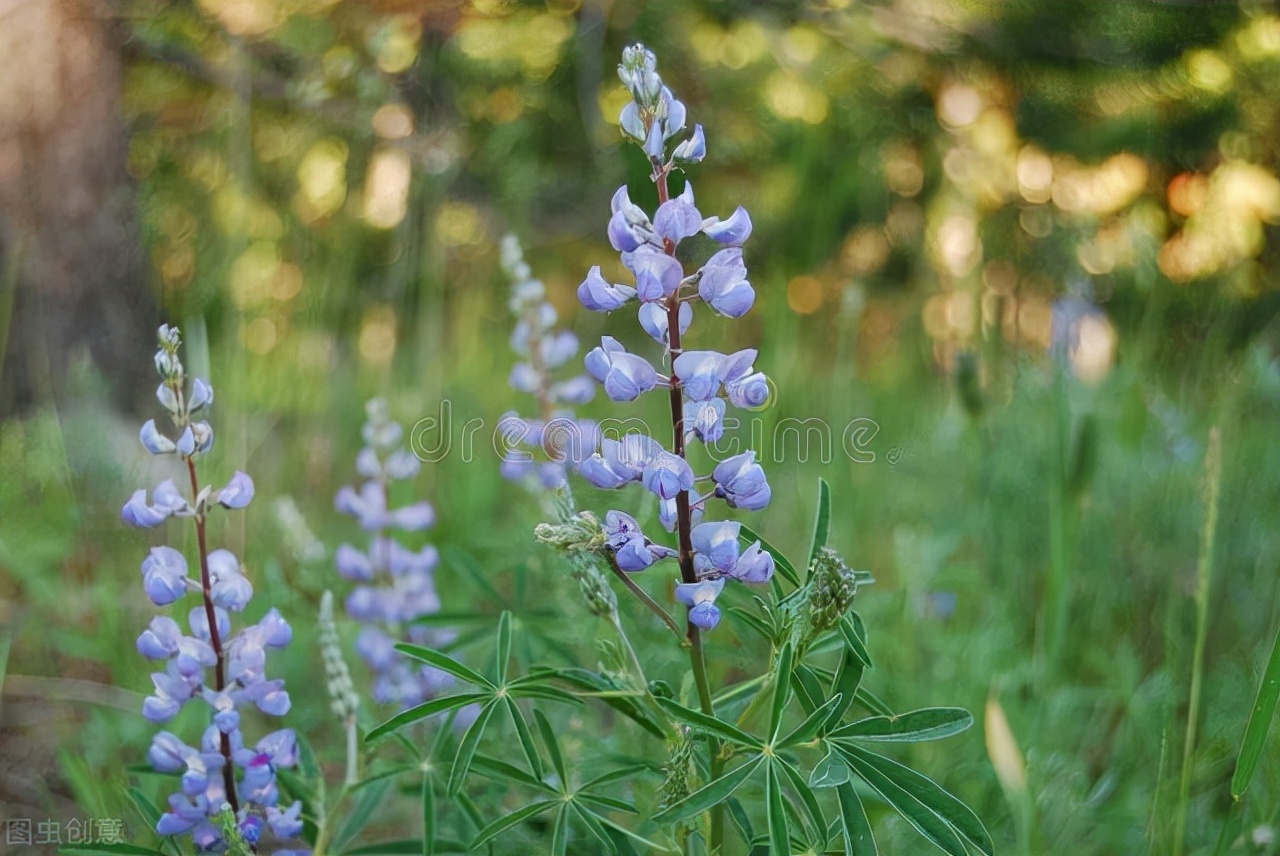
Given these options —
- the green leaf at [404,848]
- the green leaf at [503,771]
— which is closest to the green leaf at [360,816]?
the green leaf at [404,848]

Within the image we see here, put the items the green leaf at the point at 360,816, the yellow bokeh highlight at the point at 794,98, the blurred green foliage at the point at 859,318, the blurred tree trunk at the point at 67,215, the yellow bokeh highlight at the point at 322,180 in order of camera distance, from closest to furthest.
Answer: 1. the green leaf at the point at 360,816
2. the blurred green foliage at the point at 859,318
3. the blurred tree trunk at the point at 67,215
4. the yellow bokeh highlight at the point at 322,180
5. the yellow bokeh highlight at the point at 794,98

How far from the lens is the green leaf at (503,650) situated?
907 millimetres

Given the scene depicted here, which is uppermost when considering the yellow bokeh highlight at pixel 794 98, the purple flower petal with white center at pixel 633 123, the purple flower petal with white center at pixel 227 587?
the yellow bokeh highlight at pixel 794 98

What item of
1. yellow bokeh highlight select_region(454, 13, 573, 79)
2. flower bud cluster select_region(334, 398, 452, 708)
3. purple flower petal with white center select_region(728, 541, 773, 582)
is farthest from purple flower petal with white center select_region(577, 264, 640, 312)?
yellow bokeh highlight select_region(454, 13, 573, 79)

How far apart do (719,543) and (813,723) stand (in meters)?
0.16

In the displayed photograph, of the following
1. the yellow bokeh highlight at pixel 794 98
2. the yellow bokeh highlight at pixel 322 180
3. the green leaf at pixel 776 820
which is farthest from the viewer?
the yellow bokeh highlight at pixel 794 98

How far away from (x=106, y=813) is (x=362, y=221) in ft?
6.45

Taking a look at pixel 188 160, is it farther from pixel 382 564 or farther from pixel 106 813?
pixel 106 813

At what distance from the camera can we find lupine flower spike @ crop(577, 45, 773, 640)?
0.79 m

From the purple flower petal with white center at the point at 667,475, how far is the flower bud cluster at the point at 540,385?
0.66 m

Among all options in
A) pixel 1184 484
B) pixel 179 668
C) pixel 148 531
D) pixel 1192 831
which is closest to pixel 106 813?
pixel 179 668

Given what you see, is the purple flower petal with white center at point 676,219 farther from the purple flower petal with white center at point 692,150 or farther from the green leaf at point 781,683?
the green leaf at point 781,683

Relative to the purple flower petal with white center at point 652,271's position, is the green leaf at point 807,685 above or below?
below

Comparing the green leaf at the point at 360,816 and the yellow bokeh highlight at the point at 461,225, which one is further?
the yellow bokeh highlight at the point at 461,225
